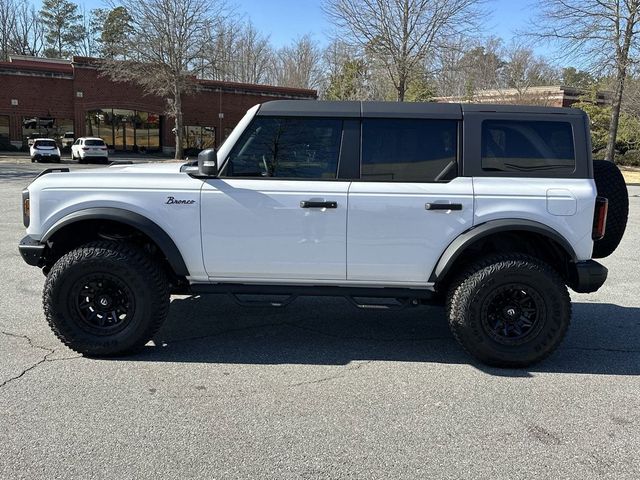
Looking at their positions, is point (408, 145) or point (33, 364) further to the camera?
point (408, 145)

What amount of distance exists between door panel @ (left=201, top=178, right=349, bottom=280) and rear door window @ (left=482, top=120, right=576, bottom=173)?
120 cm

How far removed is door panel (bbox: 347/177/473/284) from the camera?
399 cm

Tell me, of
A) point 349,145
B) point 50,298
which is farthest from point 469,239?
point 50,298

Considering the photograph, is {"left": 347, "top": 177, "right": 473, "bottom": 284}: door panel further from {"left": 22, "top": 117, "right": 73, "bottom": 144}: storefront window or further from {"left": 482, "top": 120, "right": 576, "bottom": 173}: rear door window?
{"left": 22, "top": 117, "right": 73, "bottom": 144}: storefront window

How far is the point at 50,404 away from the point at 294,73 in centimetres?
5303

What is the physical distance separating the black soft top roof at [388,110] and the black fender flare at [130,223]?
1.22 meters

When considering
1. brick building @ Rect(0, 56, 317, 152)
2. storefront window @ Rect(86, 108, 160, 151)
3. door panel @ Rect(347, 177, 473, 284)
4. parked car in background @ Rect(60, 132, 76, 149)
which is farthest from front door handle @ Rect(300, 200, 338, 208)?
parked car in background @ Rect(60, 132, 76, 149)

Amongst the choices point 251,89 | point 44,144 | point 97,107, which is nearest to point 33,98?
point 97,107

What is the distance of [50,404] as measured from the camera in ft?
11.1

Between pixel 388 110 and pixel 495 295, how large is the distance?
1.65 m

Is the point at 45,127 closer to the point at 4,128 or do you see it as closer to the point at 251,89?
the point at 4,128

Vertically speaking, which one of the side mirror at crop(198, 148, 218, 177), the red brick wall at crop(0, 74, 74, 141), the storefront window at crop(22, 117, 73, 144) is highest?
the red brick wall at crop(0, 74, 74, 141)

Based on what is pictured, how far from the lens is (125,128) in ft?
129

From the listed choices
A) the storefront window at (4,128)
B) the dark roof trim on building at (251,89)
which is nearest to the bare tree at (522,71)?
the dark roof trim on building at (251,89)
